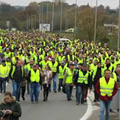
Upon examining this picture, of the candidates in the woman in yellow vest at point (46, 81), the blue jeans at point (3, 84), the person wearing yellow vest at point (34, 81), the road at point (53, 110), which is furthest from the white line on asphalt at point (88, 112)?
the blue jeans at point (3, 84)

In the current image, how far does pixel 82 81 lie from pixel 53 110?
1.76m

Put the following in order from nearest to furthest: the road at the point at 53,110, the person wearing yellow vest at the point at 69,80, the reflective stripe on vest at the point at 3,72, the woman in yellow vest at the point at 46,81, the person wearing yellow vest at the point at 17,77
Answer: the road at the point at 53,110, the person wearing yellow vest at the point at 17,77, the woman in yellow vest at the point at 46,81, the person wearing yellow vest at the point at 69,80, the reflective stripe on vest at the point at 3,72

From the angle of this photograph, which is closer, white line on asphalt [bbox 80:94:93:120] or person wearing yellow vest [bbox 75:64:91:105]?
white line on asphalt [bbox 80:94:93:120]

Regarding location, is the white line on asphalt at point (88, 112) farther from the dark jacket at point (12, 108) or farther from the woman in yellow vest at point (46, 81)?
the dark jacket at point (12, 108)

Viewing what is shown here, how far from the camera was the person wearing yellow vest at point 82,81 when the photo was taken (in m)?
16.9

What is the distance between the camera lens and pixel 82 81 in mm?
16922

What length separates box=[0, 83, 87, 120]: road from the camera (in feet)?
47.6

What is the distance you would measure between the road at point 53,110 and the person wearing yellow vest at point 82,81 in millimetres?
413

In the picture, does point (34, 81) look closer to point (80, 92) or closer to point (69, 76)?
point (69, 76)

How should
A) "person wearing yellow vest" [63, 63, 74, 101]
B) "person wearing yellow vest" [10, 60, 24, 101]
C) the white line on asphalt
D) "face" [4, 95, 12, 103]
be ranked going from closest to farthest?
"face" [4, 95, 12, 103], the white line on asphalt, "person wearing yellow vest" [10, 60, 24, 101], "person wearing yellow vest" [63, 63, 74, 101]

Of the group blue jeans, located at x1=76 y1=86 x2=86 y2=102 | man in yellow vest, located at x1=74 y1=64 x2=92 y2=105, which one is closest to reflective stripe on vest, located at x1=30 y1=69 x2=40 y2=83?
man in yellow vest, located at x1=74 y1=64 x2=92 y2=105

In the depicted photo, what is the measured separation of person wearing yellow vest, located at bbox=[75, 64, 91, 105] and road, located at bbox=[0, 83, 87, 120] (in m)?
0.41

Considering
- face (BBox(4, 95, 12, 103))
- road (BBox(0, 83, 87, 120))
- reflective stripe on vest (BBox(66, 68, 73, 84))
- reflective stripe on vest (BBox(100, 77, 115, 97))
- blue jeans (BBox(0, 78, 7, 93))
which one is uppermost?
face (BBox(4, 95, 12, 103))

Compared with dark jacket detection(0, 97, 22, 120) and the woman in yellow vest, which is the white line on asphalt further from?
dark jacket detection(0, 97, 22, 120)
